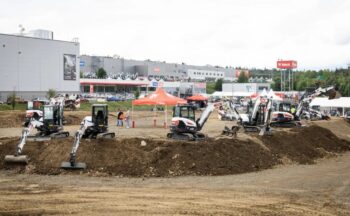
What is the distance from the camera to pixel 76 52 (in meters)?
86.2

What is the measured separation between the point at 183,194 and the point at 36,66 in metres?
65.6

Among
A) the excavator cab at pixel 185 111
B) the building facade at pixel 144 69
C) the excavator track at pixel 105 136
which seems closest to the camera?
the excavator track at pixel 105 136

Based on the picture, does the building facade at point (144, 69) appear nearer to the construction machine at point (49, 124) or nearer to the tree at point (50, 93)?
the tree at point (50, 93)

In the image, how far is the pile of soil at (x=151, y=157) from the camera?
81.2 ft

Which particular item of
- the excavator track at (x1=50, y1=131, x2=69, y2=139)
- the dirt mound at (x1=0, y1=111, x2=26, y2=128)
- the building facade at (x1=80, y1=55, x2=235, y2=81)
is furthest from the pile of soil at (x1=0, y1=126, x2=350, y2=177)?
the building facade at (x1=80, y1=55, x2=235, y2=81)

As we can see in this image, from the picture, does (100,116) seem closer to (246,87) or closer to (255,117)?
(255,117)

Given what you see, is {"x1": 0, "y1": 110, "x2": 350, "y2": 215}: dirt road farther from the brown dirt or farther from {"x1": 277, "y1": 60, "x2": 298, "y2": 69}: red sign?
{"x1": 277, "y1": 60, "x2": 298, "y2": 69}: red sign

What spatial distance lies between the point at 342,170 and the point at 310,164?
127 inches

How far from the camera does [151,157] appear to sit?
2564 cm

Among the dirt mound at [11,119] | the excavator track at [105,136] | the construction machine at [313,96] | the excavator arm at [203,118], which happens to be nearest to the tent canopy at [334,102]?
the construction machine at [313,96]

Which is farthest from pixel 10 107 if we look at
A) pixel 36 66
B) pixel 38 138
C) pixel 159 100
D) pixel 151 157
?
pixel 151 157

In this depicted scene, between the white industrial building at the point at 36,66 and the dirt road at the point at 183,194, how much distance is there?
54207mm

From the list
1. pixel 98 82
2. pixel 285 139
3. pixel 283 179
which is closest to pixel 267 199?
pixel 283 179

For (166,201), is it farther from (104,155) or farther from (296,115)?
(296,115)
